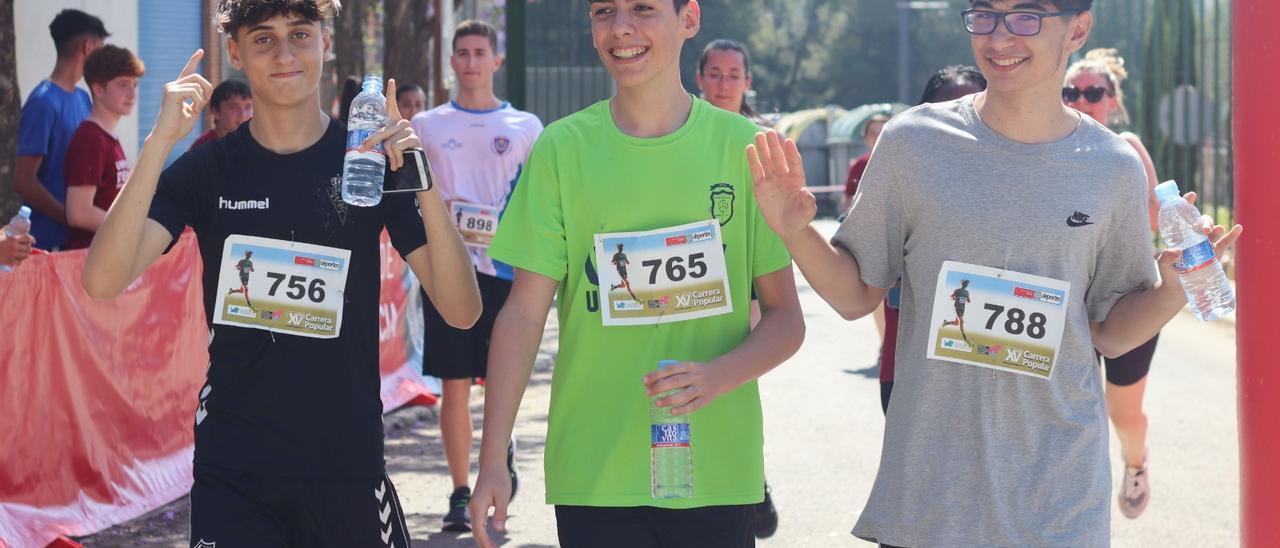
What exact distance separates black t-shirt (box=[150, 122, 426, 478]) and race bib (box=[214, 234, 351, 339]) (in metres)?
0.02

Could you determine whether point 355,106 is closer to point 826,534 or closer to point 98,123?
point 826,534

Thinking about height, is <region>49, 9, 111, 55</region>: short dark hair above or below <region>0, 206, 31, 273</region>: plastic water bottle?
above

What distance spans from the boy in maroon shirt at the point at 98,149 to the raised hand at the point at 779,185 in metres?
5.44

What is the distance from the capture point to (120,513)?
7.33m

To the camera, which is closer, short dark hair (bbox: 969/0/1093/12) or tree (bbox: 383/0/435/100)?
short dark hair (bbox: 969/0/1093/12)

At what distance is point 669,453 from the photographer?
374 cm

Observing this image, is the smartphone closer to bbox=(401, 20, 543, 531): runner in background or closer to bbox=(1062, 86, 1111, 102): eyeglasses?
bbox=(401, 20, 543, 531): runner in background

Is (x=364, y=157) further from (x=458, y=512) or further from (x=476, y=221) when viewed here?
(x=476, y=221)

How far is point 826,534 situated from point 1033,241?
3.86 m

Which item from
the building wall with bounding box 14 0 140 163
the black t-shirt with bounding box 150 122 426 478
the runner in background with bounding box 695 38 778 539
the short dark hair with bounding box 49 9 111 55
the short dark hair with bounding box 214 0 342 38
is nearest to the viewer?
the black t-shirt with bounding box 150 122 426 478

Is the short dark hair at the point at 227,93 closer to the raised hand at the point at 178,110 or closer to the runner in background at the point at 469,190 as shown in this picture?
the runner in background at the point at 469,190

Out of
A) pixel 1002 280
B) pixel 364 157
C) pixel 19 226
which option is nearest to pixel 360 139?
pixel 364 157

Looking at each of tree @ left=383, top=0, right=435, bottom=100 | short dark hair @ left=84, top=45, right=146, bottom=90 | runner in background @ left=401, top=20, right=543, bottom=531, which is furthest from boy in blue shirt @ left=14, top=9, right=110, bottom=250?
tree @ left=383, top=0, right=435, bottom=100

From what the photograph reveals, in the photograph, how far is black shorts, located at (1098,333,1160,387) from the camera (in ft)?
23.0
